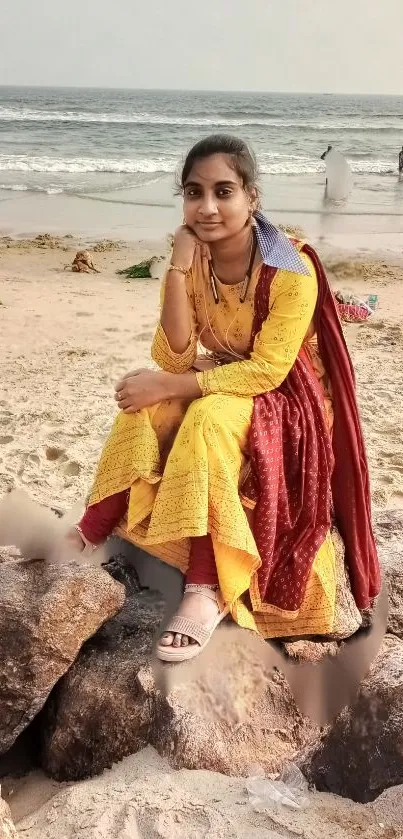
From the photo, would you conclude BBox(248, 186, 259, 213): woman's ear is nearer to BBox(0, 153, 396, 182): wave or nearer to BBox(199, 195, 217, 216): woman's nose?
BBox(199, 195, 217, 216): woman's nose

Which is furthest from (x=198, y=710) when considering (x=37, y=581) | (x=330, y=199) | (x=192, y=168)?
(x=330, y=199)

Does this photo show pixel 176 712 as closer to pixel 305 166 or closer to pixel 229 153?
pixel 229 153

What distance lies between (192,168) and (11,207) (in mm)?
10874

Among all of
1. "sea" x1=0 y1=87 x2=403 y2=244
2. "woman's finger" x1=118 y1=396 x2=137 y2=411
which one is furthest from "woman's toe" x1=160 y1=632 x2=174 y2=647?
"sea" x1=0 y1=87 x2=403 y2=244

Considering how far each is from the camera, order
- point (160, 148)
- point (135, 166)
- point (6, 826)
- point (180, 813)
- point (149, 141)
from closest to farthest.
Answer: point (6, 826)
point (180, 813)
point (135, 166)
point (160, 148)
point (149, 141)

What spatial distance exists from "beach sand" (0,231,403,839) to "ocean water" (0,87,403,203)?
6.78 meters

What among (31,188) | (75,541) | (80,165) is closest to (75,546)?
(75,541)

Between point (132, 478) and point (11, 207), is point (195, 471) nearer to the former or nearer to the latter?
point (132, 478)

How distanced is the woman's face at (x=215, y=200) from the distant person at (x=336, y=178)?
12036mm

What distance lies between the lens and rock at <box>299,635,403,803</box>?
1.97m

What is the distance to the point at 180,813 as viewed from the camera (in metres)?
1.88

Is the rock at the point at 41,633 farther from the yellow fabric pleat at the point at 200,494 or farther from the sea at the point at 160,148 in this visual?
the sea at the point at 160,148

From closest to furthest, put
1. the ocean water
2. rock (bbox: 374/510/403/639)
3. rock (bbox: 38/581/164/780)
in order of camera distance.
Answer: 1. rock (bbox: 38/581/164/780)
2. rock (bbox: 374/510/403/639)
3. the ocean water

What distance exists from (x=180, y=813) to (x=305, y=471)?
3.21 feet
